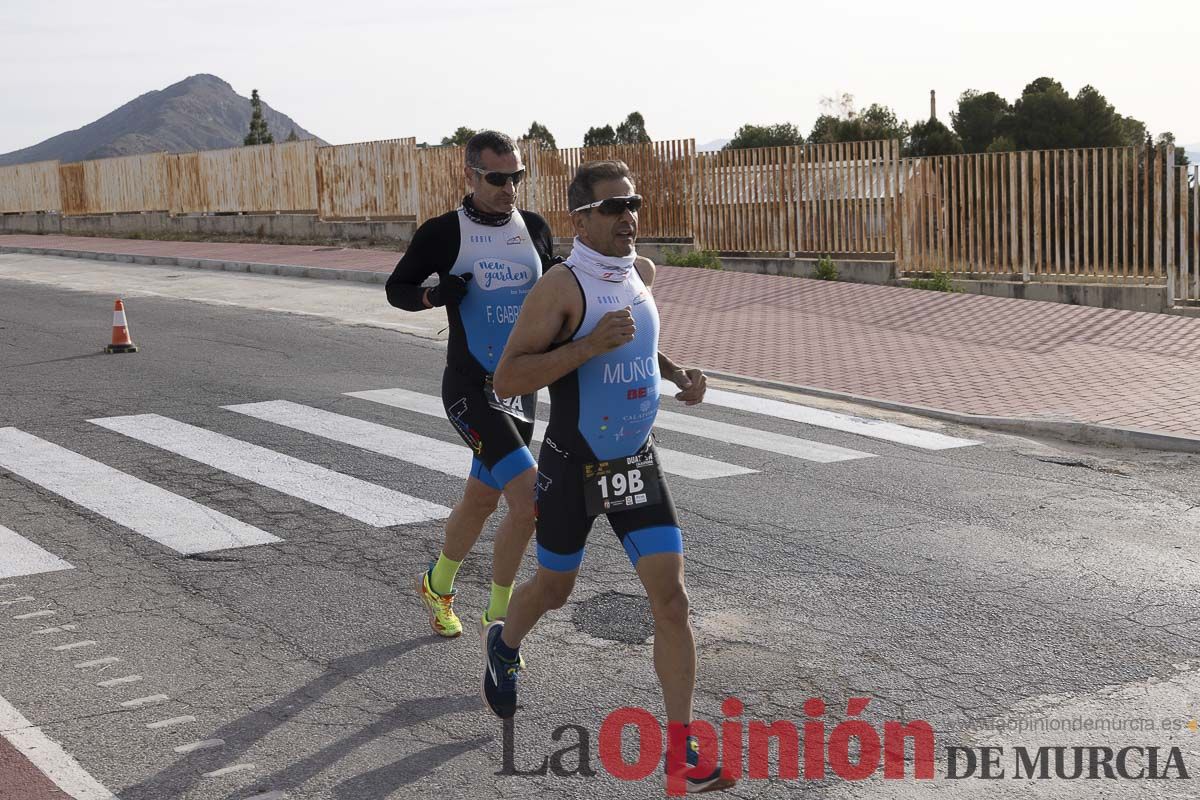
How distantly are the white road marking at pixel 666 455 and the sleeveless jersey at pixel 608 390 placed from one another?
11.3 feet

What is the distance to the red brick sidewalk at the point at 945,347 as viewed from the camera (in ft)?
39.0

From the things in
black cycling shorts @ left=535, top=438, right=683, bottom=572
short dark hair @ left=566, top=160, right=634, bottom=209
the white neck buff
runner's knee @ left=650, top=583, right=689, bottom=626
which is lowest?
runner's knee @ left=650, top=583, right=689, bottom=626

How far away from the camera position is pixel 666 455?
9.68m

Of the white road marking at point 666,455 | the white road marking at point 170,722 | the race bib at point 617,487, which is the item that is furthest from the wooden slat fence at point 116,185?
the race bib at point 617,487

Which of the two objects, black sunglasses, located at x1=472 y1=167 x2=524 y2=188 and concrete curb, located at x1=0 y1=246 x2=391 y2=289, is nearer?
black sunglasses, located at x1=472 y1=167 x2=524 y2=188

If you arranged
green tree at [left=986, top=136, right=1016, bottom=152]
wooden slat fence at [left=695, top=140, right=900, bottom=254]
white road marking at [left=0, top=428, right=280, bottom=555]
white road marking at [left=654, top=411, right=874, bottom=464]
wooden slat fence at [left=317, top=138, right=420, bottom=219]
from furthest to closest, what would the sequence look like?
1. green tree at [left=986, top=136, right=1016, bottom=152]
2. wooden slat fence at [left=317, top=138, right=420, bottom=219]
3. wooden slat fence at [left=695, top=140, right=900, bottom=254]
4. white road marking at [left=654, top=411, right=874, bottom=464]
5. white road marking at [left=0, top=428, right=280, bottom=555]

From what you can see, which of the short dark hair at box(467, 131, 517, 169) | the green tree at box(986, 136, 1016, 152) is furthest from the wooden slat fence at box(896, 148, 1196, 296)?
the green tree at box(986, 136, 1016, 152)

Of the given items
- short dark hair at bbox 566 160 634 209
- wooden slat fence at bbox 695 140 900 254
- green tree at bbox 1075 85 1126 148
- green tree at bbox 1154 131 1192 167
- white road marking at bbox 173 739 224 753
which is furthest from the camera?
green tree at bbox 1075 85 1126 148

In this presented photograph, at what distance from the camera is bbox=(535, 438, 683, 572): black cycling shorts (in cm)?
438

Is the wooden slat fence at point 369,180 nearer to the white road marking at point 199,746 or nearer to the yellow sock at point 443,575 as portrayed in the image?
the yellow sock at point 443,575

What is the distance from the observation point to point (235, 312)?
1791cm

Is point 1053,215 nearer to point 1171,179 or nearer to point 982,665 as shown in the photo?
point 1171,179

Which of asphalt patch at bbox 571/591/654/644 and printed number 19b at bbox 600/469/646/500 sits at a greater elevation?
printed number 19b at bbox 600/469/646/500

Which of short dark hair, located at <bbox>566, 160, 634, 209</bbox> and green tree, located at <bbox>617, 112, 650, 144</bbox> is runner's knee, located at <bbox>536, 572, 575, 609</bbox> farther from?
green tree, located at <bbox>617, 112, 650, 144</bbox>
